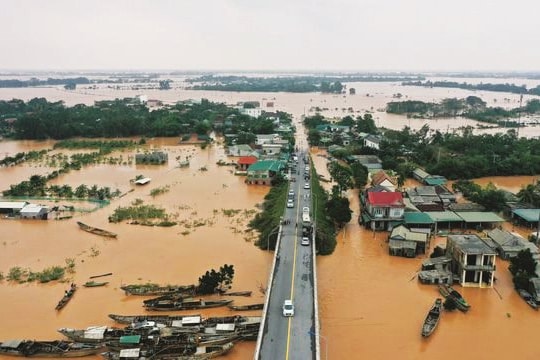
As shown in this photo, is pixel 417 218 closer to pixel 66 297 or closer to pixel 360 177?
pixel 360 177

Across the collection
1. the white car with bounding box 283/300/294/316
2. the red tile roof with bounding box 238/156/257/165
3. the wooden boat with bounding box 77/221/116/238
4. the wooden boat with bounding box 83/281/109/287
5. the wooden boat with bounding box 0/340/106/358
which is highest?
the red tile roof with bounding box 238/156/257/165

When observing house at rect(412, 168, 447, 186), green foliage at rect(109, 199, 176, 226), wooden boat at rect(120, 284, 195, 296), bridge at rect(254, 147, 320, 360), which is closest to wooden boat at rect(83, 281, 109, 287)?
wooden boat at rect(120, 284, 195, 296)

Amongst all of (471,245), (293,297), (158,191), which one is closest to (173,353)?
(293,297)

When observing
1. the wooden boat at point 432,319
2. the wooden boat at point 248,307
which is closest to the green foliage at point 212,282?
the wooden boat at point 248,307

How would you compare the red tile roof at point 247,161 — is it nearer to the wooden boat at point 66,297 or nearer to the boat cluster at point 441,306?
the wooden boat at point 66,297

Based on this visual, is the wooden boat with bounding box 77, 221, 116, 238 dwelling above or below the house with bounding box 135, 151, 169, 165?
below

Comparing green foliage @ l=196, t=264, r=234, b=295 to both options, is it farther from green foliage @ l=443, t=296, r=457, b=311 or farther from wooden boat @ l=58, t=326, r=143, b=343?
green foliage @ l=443, t=296, r=457, b=311

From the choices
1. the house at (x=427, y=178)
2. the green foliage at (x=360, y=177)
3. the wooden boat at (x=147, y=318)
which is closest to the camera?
the wooden boat at (x=147, y=318)
